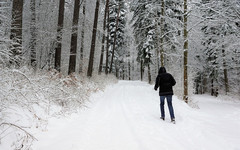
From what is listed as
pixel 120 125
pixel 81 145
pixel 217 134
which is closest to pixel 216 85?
pixel 217 134

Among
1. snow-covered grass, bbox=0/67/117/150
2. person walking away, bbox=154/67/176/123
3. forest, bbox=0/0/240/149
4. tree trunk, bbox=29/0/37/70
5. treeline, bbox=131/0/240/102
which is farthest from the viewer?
tree trunk, bbox=29/0/37/70

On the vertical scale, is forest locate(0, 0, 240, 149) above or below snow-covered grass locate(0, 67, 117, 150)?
above

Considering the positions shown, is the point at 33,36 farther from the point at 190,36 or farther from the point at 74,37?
the point at 190,36

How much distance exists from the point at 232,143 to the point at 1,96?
16.6 ft

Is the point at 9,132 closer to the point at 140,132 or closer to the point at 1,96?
the point at 1,96

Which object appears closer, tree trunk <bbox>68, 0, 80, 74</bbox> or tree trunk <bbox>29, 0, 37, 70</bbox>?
tree trunk <bbox>68, 0, 80, 74</bbox>

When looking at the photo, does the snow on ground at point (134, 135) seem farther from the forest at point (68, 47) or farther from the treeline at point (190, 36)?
the treeline at point (190, 36)

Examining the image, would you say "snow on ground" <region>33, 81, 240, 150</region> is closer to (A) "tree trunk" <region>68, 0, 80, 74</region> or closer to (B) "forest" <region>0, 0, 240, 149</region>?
(B) "forest" <region>0, 0, 240, 149</region>

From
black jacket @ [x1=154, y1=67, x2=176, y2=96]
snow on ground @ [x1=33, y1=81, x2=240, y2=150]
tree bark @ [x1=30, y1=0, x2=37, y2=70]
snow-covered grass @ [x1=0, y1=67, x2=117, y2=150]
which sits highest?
tree bark @ [x1=30, y1=0, x2=37, y2=70]

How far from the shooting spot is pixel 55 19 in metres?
10.6

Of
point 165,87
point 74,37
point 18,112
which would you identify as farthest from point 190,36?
point 18,112

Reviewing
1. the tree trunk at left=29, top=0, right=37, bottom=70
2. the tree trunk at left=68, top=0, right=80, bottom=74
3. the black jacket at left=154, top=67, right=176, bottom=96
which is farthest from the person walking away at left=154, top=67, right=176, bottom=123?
the tree trunk at left=29, top=0, right=37, bottom=70

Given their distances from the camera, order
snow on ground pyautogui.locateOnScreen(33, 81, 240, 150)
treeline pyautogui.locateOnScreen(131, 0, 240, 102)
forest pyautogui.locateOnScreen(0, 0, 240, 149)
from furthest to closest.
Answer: treeline pyautogui.locateOnScreen(131, 0, 240, 102), forest pyautogui.locateOnScreen(0, 0, 240, 149), snow on ground pyautogui.locateOnScreen(33, 81, 240, 150)

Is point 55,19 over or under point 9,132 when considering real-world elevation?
over
